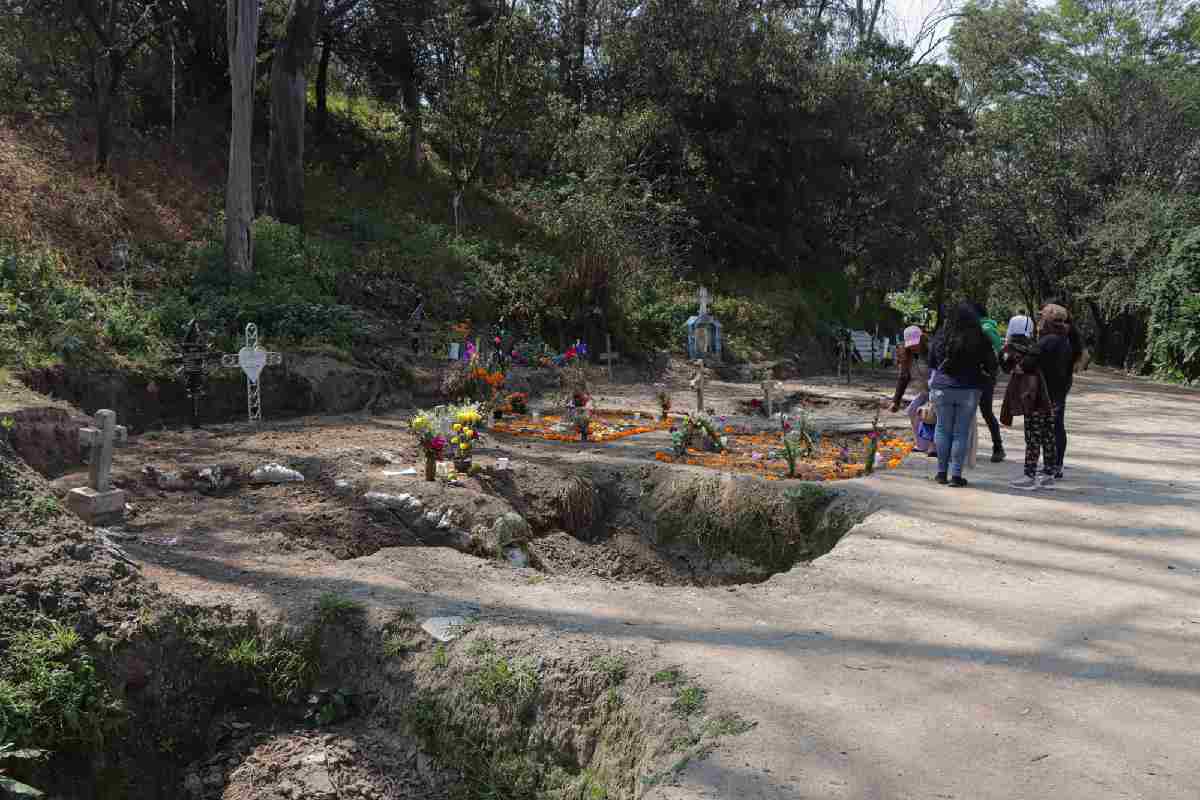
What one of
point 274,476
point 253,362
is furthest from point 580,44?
point 274,476

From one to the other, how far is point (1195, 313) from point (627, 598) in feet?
66.3

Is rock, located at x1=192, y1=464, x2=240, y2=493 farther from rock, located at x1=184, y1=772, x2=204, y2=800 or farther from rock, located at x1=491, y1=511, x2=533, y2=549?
rock, located at x1=184, y1=772, x2=204, y2=800

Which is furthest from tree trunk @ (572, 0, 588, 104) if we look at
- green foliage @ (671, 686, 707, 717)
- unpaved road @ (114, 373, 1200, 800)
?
green foliage @ (671, 686, 707, 717)

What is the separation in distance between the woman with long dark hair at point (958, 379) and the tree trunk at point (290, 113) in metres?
14.7

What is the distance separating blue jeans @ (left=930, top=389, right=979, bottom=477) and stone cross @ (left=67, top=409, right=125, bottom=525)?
274 inches

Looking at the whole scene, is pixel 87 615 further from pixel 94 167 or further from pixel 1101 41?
pixel 1101 41

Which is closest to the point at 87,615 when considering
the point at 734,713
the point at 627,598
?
the point at 627,598

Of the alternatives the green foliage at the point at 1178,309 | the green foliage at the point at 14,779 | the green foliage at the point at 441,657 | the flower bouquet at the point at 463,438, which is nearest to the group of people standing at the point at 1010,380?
the flower bouquet at the point at 463,438

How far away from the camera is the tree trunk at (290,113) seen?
18.0 metres

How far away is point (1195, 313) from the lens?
20.6m

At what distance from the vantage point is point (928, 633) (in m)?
4.98

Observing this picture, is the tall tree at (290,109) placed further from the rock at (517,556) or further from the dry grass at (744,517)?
the rock at (517,556)

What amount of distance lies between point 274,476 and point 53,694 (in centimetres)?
381

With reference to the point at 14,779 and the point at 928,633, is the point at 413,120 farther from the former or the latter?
the point at 14,779
